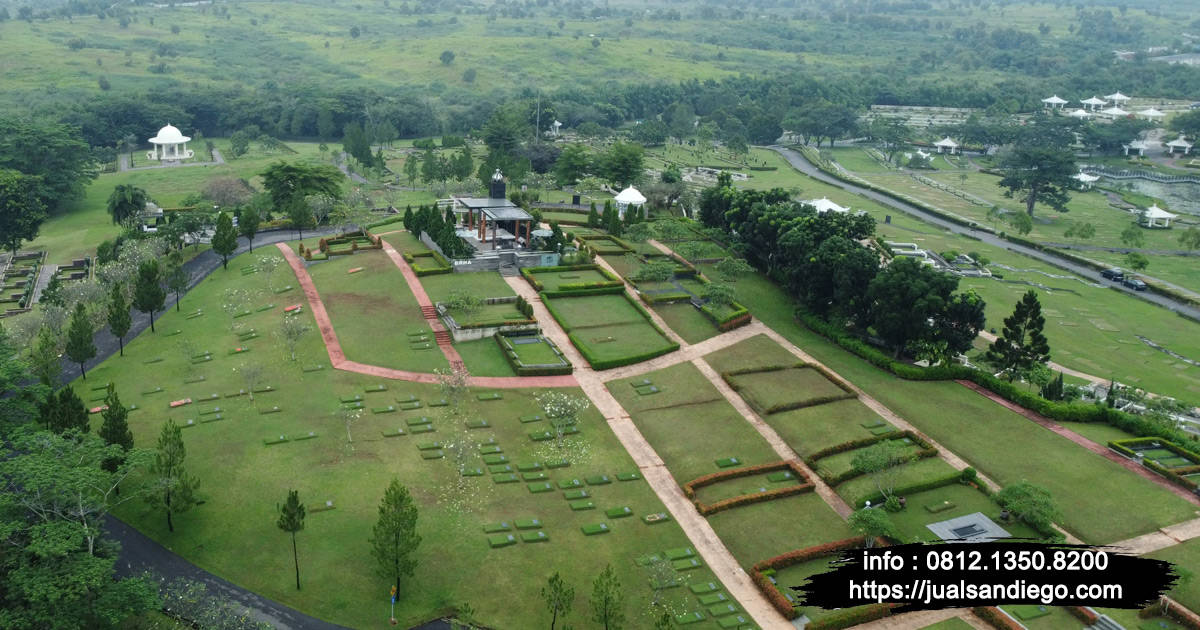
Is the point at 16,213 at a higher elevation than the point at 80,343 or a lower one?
lower

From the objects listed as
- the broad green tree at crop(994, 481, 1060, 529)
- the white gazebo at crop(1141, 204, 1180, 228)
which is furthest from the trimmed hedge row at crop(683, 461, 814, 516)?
the white gazebo at crop(1141, 204, 1180, 228)

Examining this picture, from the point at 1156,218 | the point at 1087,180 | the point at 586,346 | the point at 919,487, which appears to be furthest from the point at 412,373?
the point at 1087,180

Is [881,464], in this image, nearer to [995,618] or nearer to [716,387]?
[995,618]

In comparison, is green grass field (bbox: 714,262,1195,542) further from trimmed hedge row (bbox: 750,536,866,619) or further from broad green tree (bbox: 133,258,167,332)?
broad green tree (bbox: 133,258,167,332)

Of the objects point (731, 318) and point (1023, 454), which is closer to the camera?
point (1023, 454)

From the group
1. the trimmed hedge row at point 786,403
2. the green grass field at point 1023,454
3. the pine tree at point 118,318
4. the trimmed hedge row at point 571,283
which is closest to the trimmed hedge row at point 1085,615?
the green grass field at point 1023,454

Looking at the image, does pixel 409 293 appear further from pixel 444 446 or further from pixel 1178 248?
pixel 1178 248

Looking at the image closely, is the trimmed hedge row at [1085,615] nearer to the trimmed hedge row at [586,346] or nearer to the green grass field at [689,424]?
the green grass field at [689,424]
